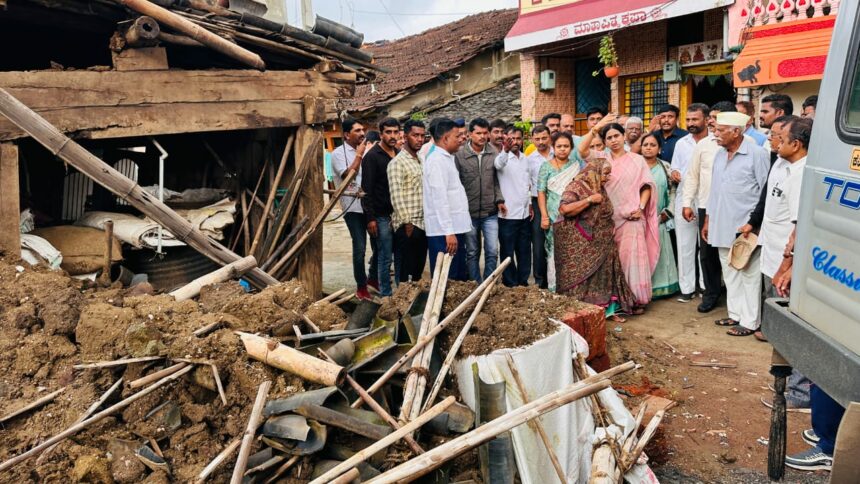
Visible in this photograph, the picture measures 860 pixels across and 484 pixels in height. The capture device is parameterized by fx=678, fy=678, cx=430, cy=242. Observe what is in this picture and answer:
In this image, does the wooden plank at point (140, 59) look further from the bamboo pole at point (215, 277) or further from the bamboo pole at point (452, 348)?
the bamboo pole at point (452, 348)

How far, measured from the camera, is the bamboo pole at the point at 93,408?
2979mm

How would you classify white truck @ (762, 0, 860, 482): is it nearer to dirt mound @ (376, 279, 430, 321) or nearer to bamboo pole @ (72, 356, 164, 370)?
dirt mound @ (376, 279, 430, 321)

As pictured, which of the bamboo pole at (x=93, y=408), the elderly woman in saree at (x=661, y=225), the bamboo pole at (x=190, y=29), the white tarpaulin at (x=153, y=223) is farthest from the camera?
the elderly woman in saree at (x=661, y=225)

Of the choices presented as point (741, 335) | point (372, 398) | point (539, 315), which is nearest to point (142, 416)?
point (372, 398)

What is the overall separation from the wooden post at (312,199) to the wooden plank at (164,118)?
0.18 m

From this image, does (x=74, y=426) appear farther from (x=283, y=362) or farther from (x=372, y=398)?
(x=372, y=398)

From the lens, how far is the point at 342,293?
4875 mm

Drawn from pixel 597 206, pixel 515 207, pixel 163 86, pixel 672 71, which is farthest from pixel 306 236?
pixel 672 71

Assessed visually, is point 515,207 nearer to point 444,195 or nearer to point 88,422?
point 444,195

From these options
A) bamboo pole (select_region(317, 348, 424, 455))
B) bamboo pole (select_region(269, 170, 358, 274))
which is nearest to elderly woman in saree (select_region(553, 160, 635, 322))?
bamboo pole (select_region(269, 170, 358, 274))

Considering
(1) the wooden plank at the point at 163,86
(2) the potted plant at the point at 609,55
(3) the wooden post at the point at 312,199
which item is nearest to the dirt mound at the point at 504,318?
(3) the wooden post at the point at 312,199

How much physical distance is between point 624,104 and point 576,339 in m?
12.0

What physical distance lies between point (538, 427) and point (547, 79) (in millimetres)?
13348

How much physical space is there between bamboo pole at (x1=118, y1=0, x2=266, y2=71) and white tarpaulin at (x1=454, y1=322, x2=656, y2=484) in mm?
3128
